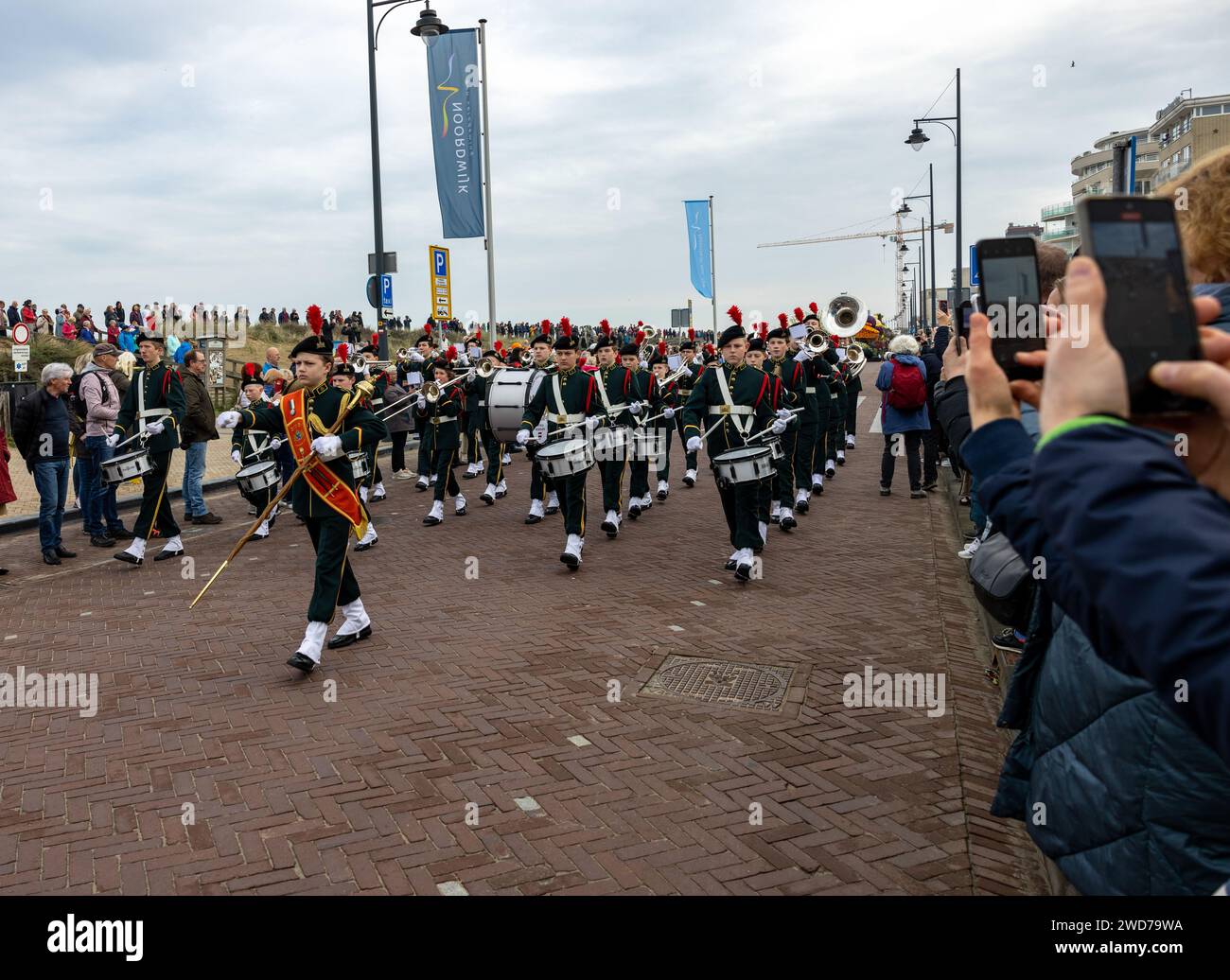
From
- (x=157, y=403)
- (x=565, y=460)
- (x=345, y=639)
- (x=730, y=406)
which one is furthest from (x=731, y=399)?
(x=157, y=403)

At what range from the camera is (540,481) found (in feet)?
41.7

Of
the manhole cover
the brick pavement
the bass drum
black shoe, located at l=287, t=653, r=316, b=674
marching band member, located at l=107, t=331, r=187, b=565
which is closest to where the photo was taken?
the brick pavement

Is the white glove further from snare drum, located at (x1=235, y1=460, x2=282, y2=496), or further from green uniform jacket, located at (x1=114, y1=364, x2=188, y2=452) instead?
green uniform jacket, located at (x1=114, y1=364, x2=188, y2=452)

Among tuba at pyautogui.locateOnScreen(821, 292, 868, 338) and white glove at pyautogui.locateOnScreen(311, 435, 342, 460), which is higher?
tuba at pyautogui.locateOnScreen(821, 292, 868, 338)

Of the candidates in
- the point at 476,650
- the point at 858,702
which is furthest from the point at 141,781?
the point at 858,702

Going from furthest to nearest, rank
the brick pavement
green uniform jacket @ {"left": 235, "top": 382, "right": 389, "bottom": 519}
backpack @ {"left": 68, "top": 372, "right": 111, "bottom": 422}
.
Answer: backpack @ {"left": 68, "top": 372, "right": 111, "bottom": 422}, green uniform jacket @ {"left": 235, "top": 382, "right": 389, "bottom": 519}, the brick pavement

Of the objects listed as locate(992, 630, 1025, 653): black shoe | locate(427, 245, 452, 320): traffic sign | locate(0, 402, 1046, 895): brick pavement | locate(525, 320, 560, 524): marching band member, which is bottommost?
locate(0, 402, 1046, 895): brick pavement

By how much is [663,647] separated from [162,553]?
621 cm

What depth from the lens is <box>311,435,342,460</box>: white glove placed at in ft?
22.2

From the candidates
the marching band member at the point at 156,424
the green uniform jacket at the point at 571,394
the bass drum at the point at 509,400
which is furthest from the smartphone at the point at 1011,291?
the bass drum at the point at 509,400

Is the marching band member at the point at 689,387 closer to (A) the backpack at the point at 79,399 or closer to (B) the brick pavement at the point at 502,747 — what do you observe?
(B) the brick pavement at the point at 502,747

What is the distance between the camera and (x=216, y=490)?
1570 cm

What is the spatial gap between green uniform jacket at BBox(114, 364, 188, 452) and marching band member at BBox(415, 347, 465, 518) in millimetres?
3248

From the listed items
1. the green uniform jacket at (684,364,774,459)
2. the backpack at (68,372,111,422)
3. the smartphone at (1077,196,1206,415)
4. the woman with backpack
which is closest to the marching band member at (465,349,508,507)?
the green uniform jacket at (684,364,774,459)
